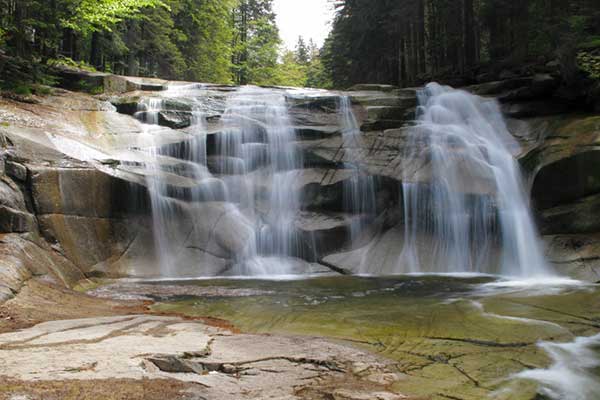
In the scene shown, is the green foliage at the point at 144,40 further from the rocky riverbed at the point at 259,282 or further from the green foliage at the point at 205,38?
the rocky riverbed at the point at 259,282

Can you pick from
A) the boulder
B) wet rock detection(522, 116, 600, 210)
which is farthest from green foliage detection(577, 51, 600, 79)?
the boulder

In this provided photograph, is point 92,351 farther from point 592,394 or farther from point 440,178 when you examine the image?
point 440,178

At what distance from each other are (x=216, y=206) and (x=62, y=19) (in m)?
8.77

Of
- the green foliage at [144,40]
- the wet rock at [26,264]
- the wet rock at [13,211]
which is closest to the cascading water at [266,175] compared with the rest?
the wet rock at [26,264]

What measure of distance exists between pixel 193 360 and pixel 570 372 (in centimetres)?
362

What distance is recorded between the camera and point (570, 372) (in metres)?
4.50

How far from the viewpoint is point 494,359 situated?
4762 mm

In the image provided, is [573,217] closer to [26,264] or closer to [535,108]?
[535,108]

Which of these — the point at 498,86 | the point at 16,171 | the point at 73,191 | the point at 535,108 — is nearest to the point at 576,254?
the point at 535,108

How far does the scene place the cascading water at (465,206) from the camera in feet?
37.7

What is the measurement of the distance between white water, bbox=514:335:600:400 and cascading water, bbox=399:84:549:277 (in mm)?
5959

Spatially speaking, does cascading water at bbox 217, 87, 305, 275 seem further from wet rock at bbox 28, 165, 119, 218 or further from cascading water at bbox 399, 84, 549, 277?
wet rock at bbox 28, 165, 119, 218

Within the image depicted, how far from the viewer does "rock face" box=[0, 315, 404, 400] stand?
11.6ft

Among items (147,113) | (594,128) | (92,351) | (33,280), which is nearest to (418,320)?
(92,351)
